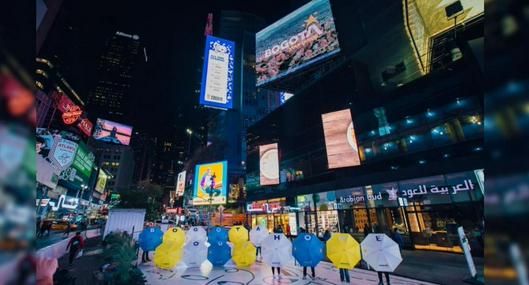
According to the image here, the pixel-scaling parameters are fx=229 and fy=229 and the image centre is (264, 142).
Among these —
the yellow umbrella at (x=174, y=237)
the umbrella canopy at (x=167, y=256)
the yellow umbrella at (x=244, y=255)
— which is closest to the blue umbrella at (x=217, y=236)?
the yellow umbrella at (x=244, y=255)

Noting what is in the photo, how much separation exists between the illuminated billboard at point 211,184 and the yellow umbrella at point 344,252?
23.2 m

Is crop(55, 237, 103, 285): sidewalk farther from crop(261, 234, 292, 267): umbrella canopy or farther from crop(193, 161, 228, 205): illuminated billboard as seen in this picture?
crop(193, 161, 228, 205): illuminated billboard

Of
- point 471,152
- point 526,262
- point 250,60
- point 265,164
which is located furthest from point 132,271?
point 250,60

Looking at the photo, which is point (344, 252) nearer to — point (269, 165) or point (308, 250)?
point (308, 250)

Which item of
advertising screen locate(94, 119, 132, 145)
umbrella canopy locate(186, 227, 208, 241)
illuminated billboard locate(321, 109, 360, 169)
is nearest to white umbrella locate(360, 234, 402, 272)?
umbrella canopy locate(186, 227, 208, 241)

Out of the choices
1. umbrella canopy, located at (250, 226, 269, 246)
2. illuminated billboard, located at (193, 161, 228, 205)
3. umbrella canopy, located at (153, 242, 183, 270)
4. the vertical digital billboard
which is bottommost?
umbrella canopy, located at (153, 242, 183, 270)

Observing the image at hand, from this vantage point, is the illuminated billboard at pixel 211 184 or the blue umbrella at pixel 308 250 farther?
the illuminated billboard at pixel 211 184

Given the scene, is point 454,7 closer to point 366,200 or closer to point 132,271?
point 366,200

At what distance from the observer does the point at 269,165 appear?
27312 mm

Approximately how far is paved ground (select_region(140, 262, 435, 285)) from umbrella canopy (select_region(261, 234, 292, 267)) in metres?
0.73

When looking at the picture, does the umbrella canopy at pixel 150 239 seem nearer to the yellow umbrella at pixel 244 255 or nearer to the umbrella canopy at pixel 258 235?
the yellow umbrella at pixel 244 255

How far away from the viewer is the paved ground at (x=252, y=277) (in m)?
8.87

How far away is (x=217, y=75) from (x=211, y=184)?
15719 millimetres

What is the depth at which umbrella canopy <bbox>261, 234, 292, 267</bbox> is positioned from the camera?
9.23m
